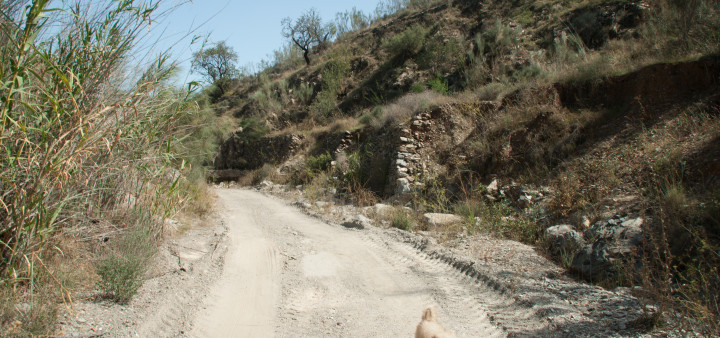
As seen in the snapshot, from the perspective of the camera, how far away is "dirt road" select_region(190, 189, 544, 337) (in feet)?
11.5

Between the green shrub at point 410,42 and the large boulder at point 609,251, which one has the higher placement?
the green shrub at point 410,42

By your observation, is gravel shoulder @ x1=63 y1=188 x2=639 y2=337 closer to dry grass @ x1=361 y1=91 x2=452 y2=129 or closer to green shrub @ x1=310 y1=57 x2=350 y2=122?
dry grass @ x1=361 y1=91 x2=452 y2=129

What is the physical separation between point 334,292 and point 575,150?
6680mm

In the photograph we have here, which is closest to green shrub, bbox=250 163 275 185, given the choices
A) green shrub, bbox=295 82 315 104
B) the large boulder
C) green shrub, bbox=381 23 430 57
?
Answer: green shrub, bbox=295 82 315 104

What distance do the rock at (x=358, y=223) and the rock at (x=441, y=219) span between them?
4.03 ft

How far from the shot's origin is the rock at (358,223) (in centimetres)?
786

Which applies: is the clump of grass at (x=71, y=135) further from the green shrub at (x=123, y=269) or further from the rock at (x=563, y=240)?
the rock at (x=563, y=240)

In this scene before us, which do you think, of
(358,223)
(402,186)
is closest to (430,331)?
(358,223)

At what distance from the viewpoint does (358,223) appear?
7.95 metres

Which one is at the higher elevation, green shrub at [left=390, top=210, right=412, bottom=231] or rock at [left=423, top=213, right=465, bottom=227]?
green shrub at [left=390, top=210, right=412, bottom=231]

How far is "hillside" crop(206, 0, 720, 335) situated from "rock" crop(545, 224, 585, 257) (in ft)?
0.09

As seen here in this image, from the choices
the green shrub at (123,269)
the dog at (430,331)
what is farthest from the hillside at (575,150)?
the green shrub at (123,269)

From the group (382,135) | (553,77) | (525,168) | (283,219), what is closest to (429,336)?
(283,219)

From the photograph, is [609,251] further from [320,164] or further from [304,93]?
[304,93]
